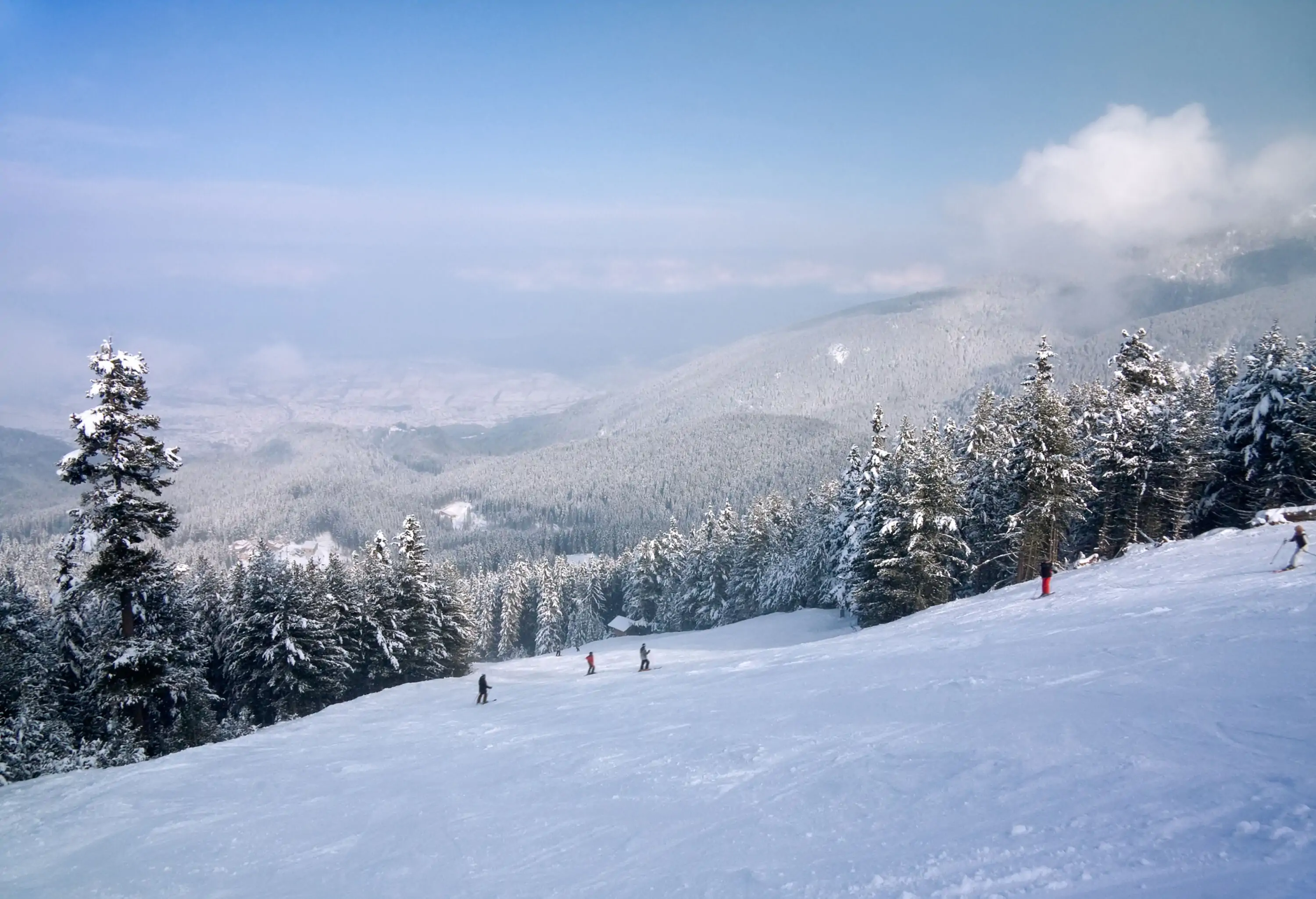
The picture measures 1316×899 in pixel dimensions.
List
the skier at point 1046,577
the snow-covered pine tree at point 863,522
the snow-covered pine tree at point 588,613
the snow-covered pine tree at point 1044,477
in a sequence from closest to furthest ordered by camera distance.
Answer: the skier at point 1046,577, the snow-covered pine tree at point 1044,477, the snow-covered pine tree at point 863,522, the snow-covered pine tree at point 588,613

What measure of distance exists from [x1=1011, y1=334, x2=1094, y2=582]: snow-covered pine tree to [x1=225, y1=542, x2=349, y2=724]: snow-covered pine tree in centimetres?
3744

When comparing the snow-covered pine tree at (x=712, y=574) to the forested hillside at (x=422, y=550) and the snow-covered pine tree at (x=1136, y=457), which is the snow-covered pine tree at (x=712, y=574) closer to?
the forested hillside at (x=422, y=550)

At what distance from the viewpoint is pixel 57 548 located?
1866 cm

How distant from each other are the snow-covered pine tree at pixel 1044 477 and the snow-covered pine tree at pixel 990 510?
8.65 feet

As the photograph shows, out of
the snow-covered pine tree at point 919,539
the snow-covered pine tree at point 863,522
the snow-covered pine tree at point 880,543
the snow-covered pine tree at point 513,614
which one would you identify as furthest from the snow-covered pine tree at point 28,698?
the snow-covered pine tree at point 513,614

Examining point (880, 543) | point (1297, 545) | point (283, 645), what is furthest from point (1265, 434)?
point (283, 645)

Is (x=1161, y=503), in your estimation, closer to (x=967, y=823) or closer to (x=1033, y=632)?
(x=1033, y=632)

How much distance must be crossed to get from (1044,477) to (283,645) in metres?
39.9

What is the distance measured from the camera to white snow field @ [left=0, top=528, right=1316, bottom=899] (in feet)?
24.5

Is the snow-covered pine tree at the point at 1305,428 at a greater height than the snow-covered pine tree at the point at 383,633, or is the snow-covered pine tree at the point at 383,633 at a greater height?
the snow-covered pine tree at the point at 1305,428

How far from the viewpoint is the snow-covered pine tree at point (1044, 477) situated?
3291 cm

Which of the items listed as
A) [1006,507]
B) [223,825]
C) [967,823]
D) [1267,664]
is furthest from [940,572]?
[223,825]

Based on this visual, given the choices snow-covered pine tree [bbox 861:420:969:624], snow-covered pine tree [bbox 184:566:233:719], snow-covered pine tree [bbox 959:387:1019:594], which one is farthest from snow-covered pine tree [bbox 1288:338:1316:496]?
snow-covered pine tree [bbox 184:566:233:719]

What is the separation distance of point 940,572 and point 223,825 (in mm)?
33139
